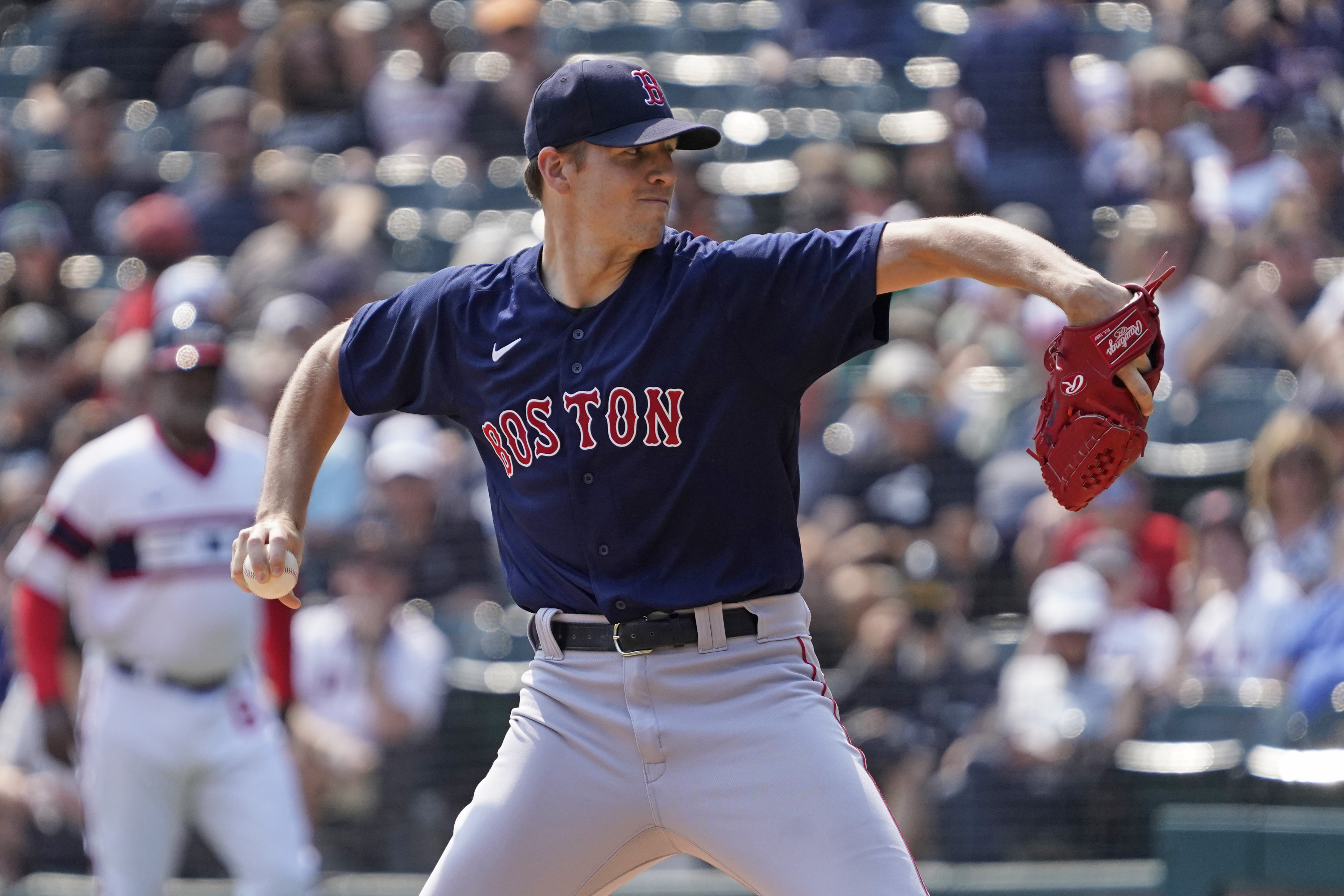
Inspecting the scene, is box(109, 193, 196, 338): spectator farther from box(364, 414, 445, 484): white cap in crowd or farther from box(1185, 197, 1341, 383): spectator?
box(1185, 197, 1341, 383): spectator

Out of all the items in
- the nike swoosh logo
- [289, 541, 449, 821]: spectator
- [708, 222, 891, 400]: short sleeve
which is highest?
[708, 222, 891, 400]: short sleeve

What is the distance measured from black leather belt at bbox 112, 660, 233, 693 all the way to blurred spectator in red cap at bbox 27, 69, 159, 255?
446 centimetres

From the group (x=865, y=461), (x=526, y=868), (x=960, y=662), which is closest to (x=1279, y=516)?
(x=960, y=662)

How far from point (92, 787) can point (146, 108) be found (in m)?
5.72

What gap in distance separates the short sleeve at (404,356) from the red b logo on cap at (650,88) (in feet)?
1.63

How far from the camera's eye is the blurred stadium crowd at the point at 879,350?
543 centimetres

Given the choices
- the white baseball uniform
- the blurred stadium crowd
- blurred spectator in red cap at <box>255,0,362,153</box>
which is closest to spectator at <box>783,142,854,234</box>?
the blurred stadium crowd

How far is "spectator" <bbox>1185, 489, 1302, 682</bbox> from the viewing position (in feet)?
17.4

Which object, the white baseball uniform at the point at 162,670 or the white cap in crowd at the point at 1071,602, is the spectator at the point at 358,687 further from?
the white cap in crowd at the point at 1071,602

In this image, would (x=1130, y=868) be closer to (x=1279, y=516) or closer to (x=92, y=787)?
(x=1279, y=516)

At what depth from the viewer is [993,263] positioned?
99.6 inches

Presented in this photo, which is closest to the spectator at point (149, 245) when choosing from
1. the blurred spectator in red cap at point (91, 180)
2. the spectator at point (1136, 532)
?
the blurred spectator in red cap at point (91, 180)

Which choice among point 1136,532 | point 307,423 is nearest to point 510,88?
point 1136,532

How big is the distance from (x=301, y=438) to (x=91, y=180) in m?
6.56
